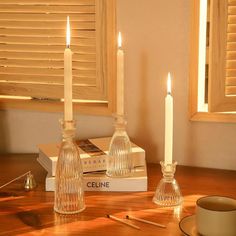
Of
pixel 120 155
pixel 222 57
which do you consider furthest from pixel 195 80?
pixel 120 155

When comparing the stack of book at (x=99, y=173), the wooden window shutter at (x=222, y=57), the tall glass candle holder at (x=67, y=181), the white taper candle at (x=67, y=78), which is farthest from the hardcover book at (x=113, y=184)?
the wooden window shutter at (x=222, y=57)

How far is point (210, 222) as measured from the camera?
0.92 m

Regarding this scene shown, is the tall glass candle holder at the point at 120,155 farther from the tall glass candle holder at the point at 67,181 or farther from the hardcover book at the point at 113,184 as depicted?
the tall glass candle holder at the point at 67,181

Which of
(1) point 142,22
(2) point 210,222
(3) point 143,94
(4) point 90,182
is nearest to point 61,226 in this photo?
(4) point 90,182

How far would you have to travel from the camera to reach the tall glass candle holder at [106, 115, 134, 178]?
48.5 inches

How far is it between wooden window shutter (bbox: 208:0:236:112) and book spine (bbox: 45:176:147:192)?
0.32m

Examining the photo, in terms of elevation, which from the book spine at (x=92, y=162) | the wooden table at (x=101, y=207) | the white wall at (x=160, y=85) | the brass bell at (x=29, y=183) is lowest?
the wooden table at (x=101, y=207)

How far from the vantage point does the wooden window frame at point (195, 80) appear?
1.37 m

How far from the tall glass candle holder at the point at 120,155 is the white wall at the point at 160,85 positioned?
0.70 feet

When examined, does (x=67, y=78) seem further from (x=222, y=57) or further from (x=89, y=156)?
(x=222, y=57)

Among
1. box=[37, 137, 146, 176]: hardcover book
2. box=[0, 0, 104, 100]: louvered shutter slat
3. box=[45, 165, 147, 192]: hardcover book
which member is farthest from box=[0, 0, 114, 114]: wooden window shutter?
box=[45, 165, 147, 192]: hardcover book

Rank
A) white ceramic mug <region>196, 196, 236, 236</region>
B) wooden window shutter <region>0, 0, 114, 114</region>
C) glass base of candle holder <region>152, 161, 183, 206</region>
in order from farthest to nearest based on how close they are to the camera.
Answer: wooden window shutter <region>0, 0, 114, 114</region>
glass base of candle holder <region>152, 161, 183, 206</region>
white ceramic mug <region>196, 196, 236, 236</region>

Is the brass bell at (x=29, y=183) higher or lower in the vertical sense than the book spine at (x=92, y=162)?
lower

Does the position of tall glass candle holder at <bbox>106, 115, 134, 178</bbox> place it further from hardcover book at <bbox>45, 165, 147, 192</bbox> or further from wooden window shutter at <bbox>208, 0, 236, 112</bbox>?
wooden window shutter at <bbox>208, 0, 236, 112</bbox>
